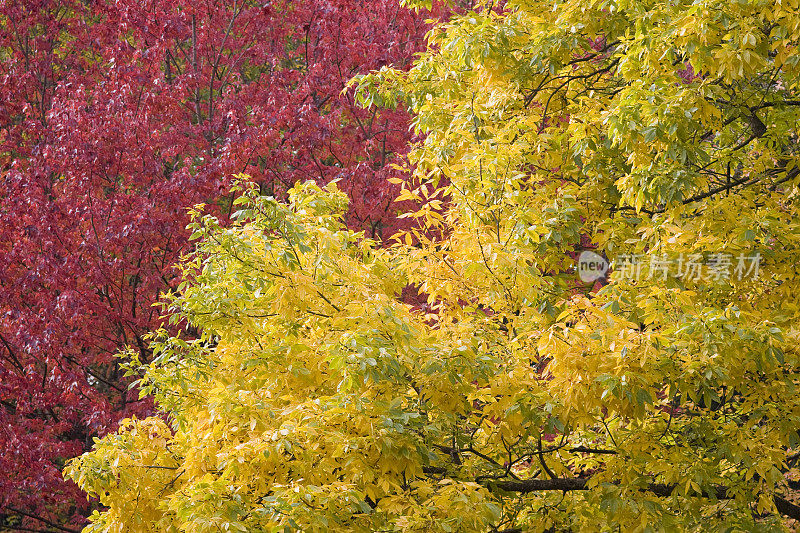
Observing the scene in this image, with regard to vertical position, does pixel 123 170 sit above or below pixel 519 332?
above

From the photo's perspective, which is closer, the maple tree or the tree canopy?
the tree canopy

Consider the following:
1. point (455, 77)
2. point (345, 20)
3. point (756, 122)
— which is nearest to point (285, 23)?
point (345, 20)

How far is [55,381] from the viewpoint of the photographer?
8.38m

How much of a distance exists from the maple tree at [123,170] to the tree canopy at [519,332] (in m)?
3.30

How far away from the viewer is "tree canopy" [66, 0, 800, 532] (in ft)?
12.9

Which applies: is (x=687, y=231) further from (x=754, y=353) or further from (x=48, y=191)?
(x=48, y=191)

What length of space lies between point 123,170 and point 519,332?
19.5 ft

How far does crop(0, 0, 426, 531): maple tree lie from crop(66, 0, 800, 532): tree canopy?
3301 mm

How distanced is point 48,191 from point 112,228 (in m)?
1.95

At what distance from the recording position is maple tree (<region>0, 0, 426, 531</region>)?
834 cm

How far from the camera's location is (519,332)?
4.93 m

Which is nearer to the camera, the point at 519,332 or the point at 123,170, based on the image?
the point at 519,332

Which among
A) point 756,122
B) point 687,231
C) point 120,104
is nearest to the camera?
point 687,231

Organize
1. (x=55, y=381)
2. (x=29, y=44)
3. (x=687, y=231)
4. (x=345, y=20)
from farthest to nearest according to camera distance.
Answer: (x=29, y=44) → (x=345, y=20) → (x=55, y=381) → (x=687, y=231)
